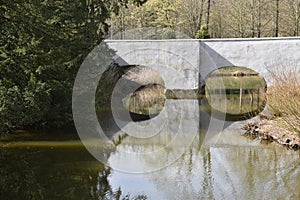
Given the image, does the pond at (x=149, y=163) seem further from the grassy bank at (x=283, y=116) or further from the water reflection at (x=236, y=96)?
the water reflection at (x=236, y=96)

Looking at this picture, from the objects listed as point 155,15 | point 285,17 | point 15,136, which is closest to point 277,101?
point 15,136

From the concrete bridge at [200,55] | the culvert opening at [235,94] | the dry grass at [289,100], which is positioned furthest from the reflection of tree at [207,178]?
the concrete bridge at [200,55]

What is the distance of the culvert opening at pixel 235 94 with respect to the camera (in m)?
13.2

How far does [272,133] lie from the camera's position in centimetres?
908

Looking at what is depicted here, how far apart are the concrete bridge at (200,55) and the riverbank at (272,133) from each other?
5.31 metres

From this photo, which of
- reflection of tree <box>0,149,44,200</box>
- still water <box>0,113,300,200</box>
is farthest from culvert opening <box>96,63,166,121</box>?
reflection of tree <box>0,149,44,200</box>

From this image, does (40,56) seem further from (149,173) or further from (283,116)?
(283,116)

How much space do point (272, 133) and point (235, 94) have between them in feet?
27.9

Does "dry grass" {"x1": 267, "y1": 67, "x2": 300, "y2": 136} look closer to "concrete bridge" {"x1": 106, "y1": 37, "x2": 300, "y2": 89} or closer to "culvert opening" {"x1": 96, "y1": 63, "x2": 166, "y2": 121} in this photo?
"culvert opening" {"x1": 96, "y1": 63, "x2": 166, "y2": 121}

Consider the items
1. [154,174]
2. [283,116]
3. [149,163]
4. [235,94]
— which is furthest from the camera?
[235,94]

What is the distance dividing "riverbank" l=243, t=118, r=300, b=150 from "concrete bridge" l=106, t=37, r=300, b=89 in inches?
209

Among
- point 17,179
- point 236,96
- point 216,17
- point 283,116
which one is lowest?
point 17,179

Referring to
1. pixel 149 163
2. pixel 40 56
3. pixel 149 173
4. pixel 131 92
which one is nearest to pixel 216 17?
pixel 131 92

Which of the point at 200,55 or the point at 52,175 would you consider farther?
the point at 200,55
